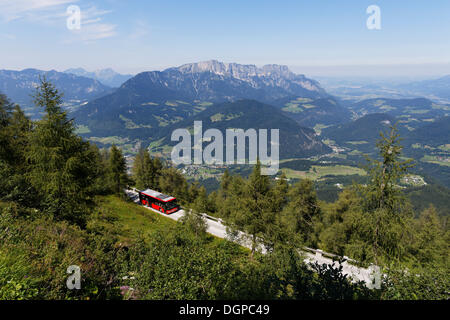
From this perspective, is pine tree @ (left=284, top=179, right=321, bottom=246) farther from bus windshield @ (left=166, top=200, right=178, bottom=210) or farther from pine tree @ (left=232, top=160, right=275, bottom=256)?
bus windshield @ (left=166, top=200, right=178, bottom=210)

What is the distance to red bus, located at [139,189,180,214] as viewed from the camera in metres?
37.6

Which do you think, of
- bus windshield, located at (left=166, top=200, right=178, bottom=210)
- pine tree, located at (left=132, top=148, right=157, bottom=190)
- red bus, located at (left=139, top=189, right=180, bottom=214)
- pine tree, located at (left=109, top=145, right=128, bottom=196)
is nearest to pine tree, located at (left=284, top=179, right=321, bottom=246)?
bus windshield, located at (left=166, top=200, right=178, bottom=210)

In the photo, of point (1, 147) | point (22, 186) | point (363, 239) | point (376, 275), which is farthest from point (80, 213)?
point (363, 239)

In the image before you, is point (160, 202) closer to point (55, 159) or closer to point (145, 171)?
point (145, 171)

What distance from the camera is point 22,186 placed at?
14133mm

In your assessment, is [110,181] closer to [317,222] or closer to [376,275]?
[317,222]

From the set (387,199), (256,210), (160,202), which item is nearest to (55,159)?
(256,210)

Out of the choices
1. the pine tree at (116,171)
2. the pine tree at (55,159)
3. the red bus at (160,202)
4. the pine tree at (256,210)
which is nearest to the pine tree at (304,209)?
the pine tree at (256,210)

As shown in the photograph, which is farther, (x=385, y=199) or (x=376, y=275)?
(x=385, y=199)

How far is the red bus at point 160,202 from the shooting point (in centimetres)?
3756

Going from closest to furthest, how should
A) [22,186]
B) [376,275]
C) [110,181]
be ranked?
[376,275] < [22,186] < [110,181]

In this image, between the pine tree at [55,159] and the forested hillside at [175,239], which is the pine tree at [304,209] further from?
the pine tree at [55,159]

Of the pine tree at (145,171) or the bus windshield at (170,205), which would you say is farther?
the pine tree at (145,171)
